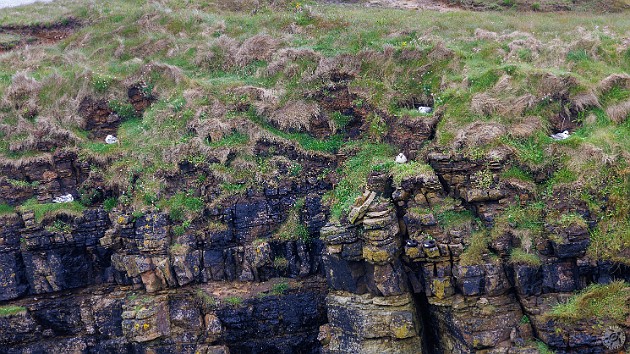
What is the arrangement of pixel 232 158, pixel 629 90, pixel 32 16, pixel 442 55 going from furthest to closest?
pixel 32 16 < pixel 442 55 < pixel 232 158 < pixel 629 90

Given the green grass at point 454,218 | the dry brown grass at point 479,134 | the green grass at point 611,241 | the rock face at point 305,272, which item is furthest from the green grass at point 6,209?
the green grass at point 611,241

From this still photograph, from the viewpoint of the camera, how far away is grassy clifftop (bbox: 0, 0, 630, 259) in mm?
14844

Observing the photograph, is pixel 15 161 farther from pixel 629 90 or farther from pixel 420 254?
pixel 629 90

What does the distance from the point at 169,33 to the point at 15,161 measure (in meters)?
8.08

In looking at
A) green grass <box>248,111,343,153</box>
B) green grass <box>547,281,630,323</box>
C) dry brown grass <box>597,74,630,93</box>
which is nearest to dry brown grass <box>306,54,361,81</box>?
green grass <box>248,111,343,153</box>

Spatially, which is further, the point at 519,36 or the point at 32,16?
the point at 32,16

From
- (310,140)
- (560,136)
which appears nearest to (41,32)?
(310,140)

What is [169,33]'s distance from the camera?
22828mm

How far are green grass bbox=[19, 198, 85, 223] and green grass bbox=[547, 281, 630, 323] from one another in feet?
41.9

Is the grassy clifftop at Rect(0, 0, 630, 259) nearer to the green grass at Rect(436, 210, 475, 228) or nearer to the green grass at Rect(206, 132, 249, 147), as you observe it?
the green grass at Rect(206, 132, 249, 147)

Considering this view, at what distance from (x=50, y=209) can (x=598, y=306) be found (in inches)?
567

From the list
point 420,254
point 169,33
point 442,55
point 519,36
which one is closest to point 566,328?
point 420,254

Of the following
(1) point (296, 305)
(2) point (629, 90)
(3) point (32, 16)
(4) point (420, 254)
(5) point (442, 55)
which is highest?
(3) point (32, 16)

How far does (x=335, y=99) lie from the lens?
17.8 m
